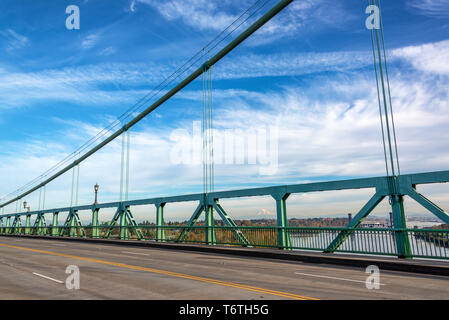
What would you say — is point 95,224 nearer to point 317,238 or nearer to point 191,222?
point 191,222

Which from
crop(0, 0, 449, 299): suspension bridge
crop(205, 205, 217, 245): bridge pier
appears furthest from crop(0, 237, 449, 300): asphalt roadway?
crop(205, 205, 217, 245): bridge pier

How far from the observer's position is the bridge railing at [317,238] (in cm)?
1078

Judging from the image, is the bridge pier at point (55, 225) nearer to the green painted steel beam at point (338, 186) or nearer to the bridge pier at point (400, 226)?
the green painted steel beam at point (338, 186)

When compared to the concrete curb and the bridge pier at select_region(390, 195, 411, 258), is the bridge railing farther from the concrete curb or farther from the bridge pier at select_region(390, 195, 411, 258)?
the concrete curb

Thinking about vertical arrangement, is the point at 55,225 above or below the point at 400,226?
above

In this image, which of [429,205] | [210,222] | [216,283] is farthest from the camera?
[210,222]

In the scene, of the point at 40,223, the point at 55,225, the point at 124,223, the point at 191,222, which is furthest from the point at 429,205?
the point at 40,223

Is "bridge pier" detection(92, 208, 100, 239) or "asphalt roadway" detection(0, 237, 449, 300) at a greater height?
"bridge pier" detection(92, 208, 100, 239)

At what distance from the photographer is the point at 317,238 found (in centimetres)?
1377

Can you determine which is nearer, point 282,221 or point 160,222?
point 282,221

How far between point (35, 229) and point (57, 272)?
4335 cm

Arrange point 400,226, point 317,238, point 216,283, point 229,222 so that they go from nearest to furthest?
point 216,283 → point 400,226 → point 317,238 → point 229,222

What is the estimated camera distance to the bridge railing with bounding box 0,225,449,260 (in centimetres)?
1078
